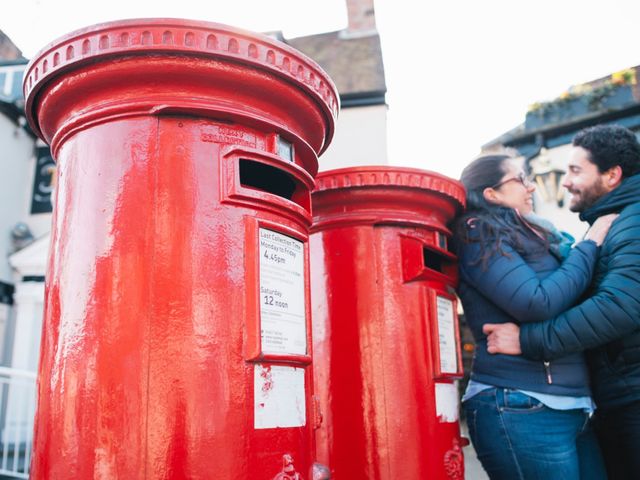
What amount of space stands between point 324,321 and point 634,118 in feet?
37.3

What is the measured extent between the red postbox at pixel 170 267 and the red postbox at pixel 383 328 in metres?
0.63

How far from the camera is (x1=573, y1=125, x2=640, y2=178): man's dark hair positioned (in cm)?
234

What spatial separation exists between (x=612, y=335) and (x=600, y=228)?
0.48 meters

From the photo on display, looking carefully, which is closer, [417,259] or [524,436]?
[524,436]

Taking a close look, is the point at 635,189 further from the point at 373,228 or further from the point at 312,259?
the point at 312,259

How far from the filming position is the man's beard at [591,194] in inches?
93.4

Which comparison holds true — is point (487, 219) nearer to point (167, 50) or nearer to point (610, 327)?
point (610, 327)

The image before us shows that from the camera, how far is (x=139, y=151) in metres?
1.42

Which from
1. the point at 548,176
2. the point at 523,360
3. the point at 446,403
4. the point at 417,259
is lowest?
the point at 446,403

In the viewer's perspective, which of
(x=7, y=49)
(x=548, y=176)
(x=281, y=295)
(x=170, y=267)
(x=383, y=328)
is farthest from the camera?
(x=548, y=176)

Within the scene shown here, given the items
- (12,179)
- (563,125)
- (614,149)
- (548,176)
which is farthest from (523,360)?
(563,125)

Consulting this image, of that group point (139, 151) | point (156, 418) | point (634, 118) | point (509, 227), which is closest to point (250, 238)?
point (139, 151)

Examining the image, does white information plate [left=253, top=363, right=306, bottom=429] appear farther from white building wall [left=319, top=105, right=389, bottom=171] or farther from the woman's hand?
white building wall [left=319, top=105, right=389, bottom=171]

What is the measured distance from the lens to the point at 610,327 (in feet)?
6.40
